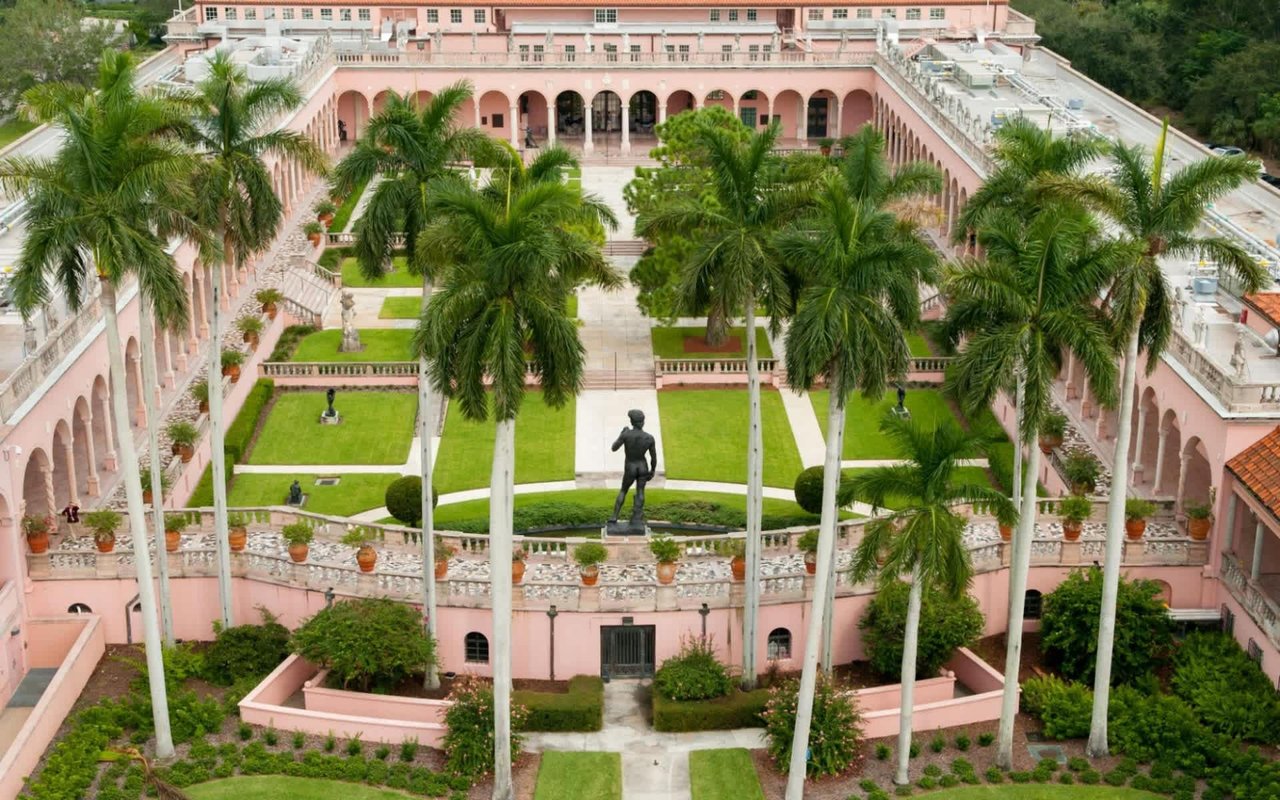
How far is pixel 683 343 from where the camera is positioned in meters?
72.6

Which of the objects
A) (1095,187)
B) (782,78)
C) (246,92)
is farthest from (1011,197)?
(782,78)

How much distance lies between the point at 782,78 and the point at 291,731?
7749 centimetres

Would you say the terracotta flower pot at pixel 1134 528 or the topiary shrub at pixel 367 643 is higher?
the terracotta flower pot at pixel 1134 528

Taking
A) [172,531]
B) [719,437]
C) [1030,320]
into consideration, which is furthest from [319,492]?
[1030,320]

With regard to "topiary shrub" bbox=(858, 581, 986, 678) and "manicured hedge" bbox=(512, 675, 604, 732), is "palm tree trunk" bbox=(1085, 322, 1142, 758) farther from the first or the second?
"manicured hedge" bbox=(512, 675, 604, 732)

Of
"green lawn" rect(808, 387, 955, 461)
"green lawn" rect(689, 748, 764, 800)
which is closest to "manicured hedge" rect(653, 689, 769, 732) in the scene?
"green lawn" rect(689, 748, 764, 800)

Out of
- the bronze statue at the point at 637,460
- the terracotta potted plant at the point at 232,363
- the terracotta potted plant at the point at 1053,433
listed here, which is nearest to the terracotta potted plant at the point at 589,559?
the bronze statue at the point at 637,460

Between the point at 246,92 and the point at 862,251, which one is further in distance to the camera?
the point at 246,92

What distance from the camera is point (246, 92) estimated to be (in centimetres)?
4569

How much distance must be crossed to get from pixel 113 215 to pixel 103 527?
10.4 meters

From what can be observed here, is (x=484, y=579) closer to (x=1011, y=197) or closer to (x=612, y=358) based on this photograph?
(x=1011, y=197)

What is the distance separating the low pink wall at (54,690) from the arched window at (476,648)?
9418 millimetres

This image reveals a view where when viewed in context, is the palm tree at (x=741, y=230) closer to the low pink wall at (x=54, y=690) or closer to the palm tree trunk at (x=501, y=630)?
the palm tree trunk at (x=501, y=630)

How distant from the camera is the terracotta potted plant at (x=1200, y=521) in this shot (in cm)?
4797
